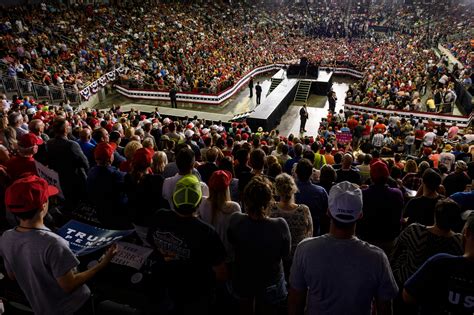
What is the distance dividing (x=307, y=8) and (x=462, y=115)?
35021 mm

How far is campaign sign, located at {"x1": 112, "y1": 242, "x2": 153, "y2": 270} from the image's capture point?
3.22m

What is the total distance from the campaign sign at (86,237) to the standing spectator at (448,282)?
8.11 ft

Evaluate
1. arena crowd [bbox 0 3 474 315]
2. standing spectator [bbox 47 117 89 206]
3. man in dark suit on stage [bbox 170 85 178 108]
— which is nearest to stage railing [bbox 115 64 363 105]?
man in dark suit on stage [bbox 170 85 178 108]

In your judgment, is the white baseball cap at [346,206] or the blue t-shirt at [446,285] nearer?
the blue t-shirt at [446,285]

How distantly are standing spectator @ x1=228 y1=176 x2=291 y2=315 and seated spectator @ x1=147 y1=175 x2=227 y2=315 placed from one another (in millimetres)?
286

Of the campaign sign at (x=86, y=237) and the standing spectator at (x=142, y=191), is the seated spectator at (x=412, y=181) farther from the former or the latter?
the campaign sign at (x=86, y=237)

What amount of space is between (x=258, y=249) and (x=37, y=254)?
1.65 m

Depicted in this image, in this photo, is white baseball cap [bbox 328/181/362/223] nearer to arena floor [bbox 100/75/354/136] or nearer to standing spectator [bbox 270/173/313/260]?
standing spectator [bbox 270/173/313/260]

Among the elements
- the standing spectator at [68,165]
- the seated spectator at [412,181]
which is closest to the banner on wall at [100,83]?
the standing spectator at [68,165]

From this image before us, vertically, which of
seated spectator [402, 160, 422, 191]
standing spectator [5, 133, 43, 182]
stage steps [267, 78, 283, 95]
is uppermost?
stage steps [267, 78, 283, 95]

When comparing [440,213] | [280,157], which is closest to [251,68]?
[280,157]

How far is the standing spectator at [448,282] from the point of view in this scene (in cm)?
219

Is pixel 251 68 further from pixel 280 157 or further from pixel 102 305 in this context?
pixel 102 305

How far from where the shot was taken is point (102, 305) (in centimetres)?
319
